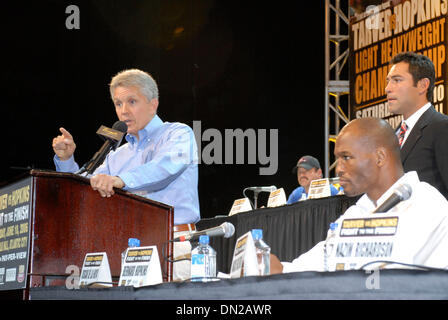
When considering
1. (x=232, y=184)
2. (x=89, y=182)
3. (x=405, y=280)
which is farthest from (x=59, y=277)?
(x=232, y=184)

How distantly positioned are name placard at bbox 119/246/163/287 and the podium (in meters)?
0.32

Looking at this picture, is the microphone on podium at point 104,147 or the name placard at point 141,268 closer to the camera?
the name placard at point 141,268

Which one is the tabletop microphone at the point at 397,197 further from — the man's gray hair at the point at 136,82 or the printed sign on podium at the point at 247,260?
the man's gray hair at the point at 136,82

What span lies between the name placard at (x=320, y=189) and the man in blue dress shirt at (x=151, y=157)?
100 inches

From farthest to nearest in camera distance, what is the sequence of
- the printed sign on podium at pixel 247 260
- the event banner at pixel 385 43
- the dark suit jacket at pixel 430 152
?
the event banner at pixel 385 43
the dark suit jacket at pixel 430 152
the printed sign on podium at pixel 247 260

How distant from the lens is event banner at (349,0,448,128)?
5.84 m

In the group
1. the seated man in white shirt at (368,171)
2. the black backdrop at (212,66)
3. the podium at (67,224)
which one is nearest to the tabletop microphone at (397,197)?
the seated man in white shirt at (368,171)

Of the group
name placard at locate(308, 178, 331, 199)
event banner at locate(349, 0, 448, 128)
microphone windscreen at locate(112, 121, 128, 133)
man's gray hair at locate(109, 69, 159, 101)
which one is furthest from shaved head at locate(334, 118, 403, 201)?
event banner at locate(349, 0, 448, 128)

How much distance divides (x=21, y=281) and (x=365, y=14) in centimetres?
539

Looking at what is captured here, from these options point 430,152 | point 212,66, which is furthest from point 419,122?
point 212,66

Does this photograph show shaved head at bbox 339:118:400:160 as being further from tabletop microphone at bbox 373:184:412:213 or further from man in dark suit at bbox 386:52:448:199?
man in dark suit at bbox 386:52:448:199

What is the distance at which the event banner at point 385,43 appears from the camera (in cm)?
584

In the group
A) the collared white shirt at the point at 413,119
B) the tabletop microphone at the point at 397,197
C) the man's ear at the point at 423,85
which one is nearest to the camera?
the tabletop microphone at the point at 397,197
